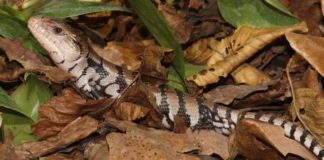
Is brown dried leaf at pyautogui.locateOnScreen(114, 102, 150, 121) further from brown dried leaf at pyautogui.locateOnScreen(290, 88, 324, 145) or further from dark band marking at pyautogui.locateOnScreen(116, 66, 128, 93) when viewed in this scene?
brown dried leaf at pyautogui.locateOnScreen(290, 88, 324, 145)

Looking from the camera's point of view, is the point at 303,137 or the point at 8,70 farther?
the point at 8,70

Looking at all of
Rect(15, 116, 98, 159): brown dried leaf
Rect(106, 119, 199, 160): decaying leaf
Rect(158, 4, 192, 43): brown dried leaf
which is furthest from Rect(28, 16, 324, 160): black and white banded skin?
Rect(158, 4, 192, 43): brown dried leaf

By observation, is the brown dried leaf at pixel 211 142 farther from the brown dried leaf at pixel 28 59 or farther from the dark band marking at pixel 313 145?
the brown dried leaf at pixel 28 59

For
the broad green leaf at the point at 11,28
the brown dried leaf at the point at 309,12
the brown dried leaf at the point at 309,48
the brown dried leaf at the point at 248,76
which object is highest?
the brown dried leaf at the point at 309,48

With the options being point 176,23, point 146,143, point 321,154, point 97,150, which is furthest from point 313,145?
point 176,23

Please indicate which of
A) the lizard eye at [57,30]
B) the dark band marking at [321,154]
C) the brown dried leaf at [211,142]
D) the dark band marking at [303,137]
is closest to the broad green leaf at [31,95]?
the lizard eye at [57,30]

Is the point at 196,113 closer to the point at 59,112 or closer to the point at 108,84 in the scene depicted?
the point at 108,84

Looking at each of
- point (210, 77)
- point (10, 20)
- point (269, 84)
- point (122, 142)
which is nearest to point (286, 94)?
point (269, 84)
